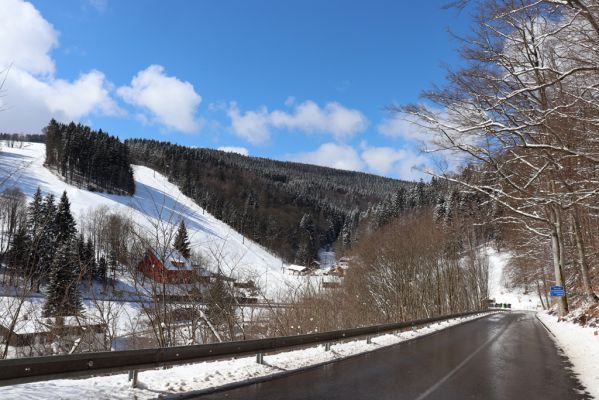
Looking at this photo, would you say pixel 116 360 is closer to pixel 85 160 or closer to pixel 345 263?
pixel 345 263

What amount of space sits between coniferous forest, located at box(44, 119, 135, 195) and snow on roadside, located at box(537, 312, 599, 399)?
115 meters

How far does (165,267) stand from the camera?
1140cm

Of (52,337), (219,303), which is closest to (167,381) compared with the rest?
(52,337)

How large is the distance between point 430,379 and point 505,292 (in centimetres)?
10920

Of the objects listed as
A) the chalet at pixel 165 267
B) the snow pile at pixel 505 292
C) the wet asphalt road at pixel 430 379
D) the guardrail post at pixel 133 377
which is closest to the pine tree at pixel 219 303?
the chalet at pixel 165 267

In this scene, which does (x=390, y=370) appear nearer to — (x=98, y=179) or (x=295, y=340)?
(x=295, y=340)

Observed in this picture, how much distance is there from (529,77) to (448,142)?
259 centimetres

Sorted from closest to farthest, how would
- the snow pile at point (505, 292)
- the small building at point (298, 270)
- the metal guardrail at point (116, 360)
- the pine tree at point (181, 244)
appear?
the metal guardrail at point (116, 360), the pine tree at point (181, 244), the small building at point (298, 270), the snow pile at point (505, 292)

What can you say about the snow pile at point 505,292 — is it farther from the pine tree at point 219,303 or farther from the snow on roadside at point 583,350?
the pine tree at point 219,303

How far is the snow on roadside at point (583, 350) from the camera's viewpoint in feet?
32.6

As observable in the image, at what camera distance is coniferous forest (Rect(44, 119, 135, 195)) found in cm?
12394

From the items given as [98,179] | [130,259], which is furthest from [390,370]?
[98,179]

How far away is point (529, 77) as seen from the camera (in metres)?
11.1

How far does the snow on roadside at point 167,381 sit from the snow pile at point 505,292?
91.9 m
